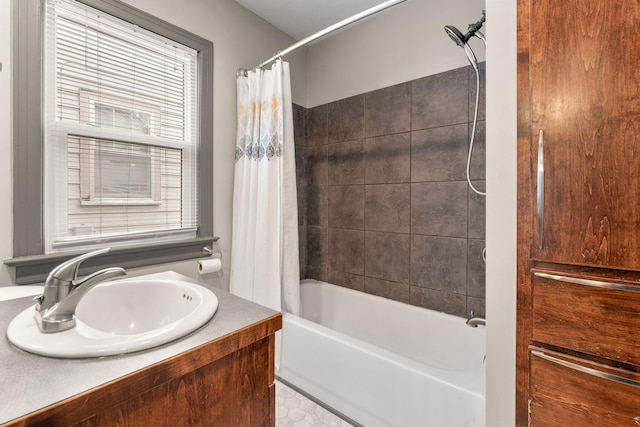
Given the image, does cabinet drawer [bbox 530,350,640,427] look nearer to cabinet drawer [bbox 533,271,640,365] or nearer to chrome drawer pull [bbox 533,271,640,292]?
cabinet drawer [bbox 533,271,640,365]

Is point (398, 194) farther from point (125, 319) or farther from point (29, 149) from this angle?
point (29, 149)

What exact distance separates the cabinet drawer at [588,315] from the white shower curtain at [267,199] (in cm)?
126

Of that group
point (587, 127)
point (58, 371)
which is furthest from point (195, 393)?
point (587, 127)

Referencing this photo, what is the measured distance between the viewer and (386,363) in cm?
132

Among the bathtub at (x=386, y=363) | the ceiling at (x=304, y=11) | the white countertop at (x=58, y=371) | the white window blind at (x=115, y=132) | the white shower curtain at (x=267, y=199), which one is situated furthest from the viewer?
the ceiling at (x=304, y=11)

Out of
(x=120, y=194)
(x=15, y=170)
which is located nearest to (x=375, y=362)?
(x=120, y=194)

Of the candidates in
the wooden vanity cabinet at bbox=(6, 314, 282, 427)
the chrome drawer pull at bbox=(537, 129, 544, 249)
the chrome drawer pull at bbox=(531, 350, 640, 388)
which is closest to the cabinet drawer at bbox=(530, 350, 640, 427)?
the chrome drawer pull at bbox=(531, 350, 640, 388)

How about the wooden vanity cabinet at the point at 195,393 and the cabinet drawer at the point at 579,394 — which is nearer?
the wooden vanity cabinet at the point at 195,393

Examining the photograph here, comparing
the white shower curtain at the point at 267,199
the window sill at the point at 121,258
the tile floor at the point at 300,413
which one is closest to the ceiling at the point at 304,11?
the white shower curtain at the point at 267,199

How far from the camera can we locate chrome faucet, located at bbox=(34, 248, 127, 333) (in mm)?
701

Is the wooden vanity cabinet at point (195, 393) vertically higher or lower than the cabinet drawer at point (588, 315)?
lower

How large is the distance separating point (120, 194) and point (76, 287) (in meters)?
0.97

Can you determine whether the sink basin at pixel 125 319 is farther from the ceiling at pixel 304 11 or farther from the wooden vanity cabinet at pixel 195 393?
the ceiling at pixel 304 11

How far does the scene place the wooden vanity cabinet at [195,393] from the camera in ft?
1.72
